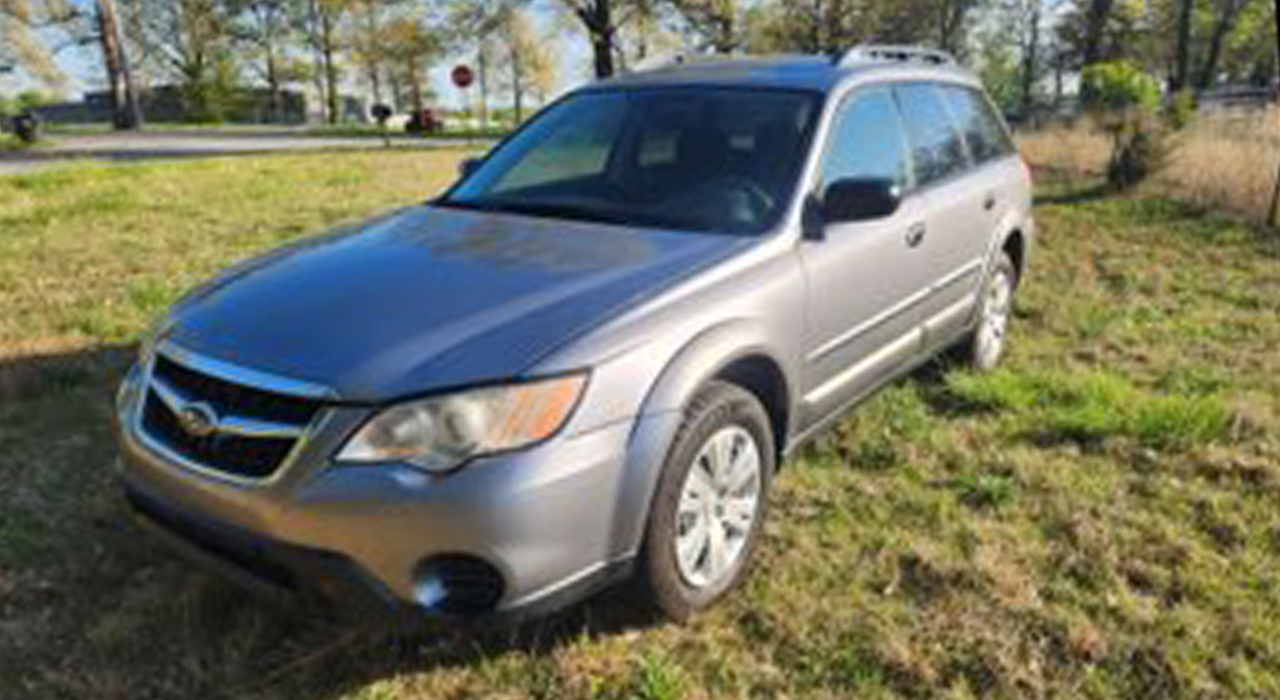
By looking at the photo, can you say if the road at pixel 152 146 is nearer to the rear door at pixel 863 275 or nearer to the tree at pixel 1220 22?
the rear door at pixel 863 275

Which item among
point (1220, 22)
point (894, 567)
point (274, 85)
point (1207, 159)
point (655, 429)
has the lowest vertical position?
point (894, 567)

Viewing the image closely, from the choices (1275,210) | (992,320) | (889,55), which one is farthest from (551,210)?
(1275,210)

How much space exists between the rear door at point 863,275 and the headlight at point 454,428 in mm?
1287

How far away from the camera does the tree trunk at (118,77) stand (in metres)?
28.0

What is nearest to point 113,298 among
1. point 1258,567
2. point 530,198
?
point 530,198

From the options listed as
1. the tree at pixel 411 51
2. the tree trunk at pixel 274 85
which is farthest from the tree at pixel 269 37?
the tree at pixel 411 51

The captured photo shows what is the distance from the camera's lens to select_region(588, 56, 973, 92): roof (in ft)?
12.7

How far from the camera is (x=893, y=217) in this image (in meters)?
3.86

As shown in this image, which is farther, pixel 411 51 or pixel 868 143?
pixel 411 51

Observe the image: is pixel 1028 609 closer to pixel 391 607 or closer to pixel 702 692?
pixel 702 692

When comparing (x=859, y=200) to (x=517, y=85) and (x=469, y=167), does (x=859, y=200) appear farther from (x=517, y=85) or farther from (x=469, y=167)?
(x=517, y=85)

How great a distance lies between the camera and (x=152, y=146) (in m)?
21.4

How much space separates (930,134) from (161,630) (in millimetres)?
3660

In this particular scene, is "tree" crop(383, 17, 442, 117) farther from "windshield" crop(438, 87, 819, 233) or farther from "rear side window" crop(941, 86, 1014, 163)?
"windshield" crop(438, 87, 819, 233)
